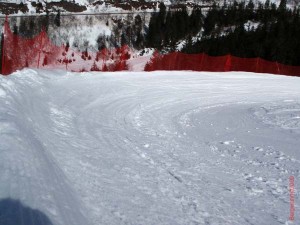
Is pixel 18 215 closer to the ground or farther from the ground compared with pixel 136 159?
farther from the ground

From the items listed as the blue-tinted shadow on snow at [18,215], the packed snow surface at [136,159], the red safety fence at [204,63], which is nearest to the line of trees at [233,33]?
the red safety fence at [204,63]

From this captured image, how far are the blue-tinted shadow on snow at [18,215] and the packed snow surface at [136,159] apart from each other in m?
0.01

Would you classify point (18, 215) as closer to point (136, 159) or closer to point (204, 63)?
point (136, 159)

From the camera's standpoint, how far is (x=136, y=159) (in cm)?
815

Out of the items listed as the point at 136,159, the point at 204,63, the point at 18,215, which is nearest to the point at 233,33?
the point at 204,63

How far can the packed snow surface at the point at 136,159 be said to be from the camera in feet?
17.9

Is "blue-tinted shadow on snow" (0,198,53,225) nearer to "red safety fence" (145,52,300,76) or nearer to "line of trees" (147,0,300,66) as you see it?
"red safety fence" (145,52,300,76)

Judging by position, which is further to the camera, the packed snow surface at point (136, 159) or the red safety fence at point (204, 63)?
the red safety fence at point (204, 63)

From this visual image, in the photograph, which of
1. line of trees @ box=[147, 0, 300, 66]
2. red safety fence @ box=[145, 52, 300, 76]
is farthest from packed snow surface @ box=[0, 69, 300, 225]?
line of trees @ box=[147, 0, 300, 66]

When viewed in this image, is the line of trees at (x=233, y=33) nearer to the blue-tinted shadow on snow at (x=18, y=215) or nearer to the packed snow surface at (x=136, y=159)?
the packed snow surface at (x=136, y=159)

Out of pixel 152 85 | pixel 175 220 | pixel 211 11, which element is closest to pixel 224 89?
pixel 152 85

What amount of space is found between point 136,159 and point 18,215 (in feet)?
12.7

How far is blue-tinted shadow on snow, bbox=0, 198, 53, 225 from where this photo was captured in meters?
4.33

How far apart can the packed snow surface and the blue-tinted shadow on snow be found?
0.05ft
